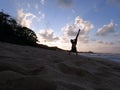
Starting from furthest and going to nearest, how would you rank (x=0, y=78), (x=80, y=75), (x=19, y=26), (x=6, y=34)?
(x=19, y=26) < (x=6, y=34) < (x=80, y=75) < (x=0, y=78)

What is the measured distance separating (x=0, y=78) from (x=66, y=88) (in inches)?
31.8

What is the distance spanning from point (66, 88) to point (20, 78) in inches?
22.8

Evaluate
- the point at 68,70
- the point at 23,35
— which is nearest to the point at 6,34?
the point at 23,35

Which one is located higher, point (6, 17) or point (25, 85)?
point (6, 17)

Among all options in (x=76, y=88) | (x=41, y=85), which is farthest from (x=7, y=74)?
(x=76, y=88)

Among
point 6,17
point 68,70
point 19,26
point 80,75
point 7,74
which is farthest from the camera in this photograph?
point 19,26

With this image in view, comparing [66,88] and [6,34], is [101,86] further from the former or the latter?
[6,34]

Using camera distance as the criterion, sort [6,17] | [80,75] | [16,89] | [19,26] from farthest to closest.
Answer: [19,26] → [6,17] → [80,75] → [16,89]

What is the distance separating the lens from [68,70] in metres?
3.30

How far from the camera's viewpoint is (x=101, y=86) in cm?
254

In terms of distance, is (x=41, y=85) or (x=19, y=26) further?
(x=19, y=26)

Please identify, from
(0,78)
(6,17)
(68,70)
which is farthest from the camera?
(6,17)

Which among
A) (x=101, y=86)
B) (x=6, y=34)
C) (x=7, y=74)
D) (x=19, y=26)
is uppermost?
(x=19, y=26)

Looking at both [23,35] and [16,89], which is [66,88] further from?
[23,35]
